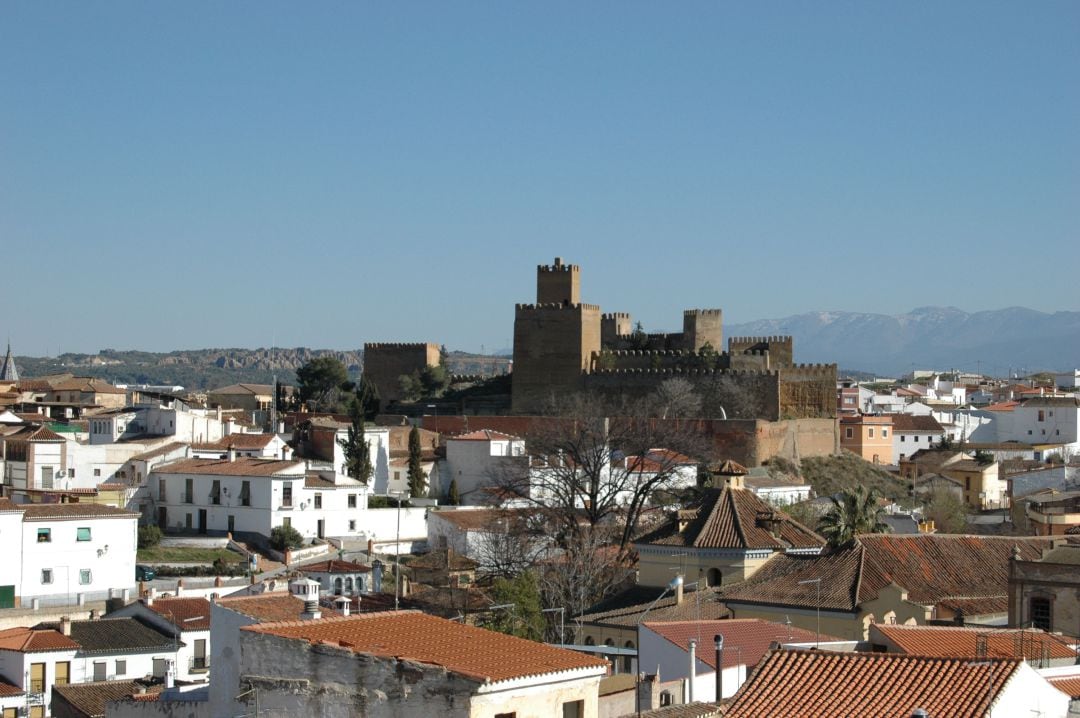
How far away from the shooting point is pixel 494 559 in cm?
3694

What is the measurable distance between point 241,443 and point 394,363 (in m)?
24.0

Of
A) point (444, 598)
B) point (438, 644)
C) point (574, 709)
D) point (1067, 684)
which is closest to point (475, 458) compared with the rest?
point (444, 598)

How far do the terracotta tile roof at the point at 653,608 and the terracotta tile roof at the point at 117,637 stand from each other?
7326 mm

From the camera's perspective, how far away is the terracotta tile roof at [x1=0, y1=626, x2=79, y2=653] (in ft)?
88.4

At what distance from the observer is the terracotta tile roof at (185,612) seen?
29.0m

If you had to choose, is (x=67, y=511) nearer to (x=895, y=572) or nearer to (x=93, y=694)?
(x=93, y=694)

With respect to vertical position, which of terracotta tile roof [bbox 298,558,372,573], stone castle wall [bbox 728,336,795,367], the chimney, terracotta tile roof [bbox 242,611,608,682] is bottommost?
terracotta tile roof [bbox 298,558,372,573]

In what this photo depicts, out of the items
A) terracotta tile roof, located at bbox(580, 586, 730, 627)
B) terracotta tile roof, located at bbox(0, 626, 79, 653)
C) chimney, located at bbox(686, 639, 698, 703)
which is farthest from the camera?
terracotta tile roof, located at bbox(0, 626, 79, 653)

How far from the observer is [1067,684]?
44.9 ft

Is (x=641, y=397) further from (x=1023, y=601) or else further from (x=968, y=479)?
(x=1023, y=601)

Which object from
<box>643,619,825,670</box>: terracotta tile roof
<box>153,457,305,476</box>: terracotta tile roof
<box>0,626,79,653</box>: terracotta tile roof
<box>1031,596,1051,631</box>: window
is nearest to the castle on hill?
<box>153,457,305,476</box>: terracotta tile roof

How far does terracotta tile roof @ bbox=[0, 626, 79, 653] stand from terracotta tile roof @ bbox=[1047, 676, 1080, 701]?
17879 mm

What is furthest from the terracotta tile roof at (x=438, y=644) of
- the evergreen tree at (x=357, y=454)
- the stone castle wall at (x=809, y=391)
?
the stone castle wall at (x=809, y=391)

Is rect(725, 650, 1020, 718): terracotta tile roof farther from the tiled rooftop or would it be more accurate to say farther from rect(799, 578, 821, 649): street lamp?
the tiled rooftop
